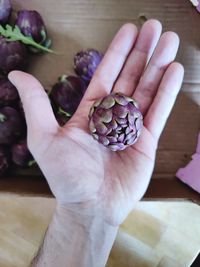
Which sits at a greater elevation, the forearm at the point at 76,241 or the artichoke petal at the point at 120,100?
the artichoke petal at the point at 120,100

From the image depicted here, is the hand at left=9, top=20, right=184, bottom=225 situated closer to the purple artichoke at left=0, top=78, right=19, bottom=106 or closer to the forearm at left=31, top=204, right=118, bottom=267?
the forearm at left=31, top=204, right=118, bottom=267

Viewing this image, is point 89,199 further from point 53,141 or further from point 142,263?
point 142,263

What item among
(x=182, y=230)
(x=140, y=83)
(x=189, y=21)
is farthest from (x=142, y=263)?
(x=189, y=21)

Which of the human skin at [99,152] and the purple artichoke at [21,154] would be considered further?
Result: the purple artichoke at [21,154]

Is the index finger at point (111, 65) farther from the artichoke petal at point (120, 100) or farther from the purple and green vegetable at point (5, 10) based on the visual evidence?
the purple and green vegetable at point (5, 10)

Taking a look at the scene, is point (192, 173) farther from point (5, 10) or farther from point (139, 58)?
point (5, 10)

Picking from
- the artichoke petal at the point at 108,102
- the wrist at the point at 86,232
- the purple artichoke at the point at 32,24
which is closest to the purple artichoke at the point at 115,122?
the artichoke petal at the point at 108,102
